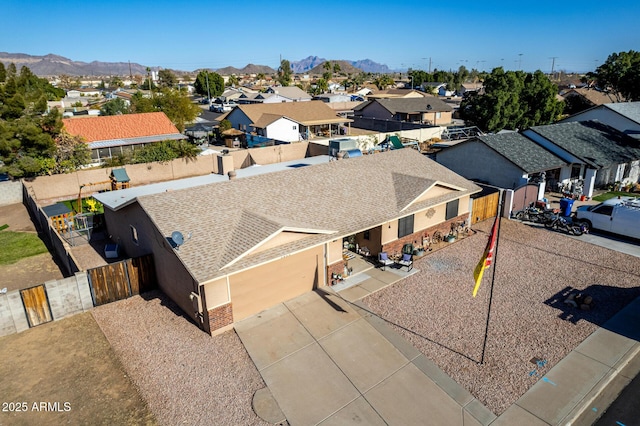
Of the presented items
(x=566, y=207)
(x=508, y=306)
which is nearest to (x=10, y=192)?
(x=508, y=306)

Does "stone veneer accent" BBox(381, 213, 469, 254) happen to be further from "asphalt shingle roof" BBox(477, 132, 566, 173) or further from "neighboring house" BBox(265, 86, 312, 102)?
"neighboring house" BBox(265, 86, 312, 102)

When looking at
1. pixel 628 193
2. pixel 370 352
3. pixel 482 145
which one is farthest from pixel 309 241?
pixel 628 193

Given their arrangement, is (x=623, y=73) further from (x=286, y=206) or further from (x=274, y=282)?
(x=274, y=282)

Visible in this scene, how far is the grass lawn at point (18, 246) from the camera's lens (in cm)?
2170

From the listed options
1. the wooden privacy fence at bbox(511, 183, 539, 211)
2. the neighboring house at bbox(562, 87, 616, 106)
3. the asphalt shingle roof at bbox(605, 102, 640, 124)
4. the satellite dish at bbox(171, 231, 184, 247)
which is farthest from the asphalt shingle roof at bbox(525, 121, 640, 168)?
the neighboring house at bbox(562, 87, 616, 106)

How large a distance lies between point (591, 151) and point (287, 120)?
34.6 meters

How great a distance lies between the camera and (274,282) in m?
15.8

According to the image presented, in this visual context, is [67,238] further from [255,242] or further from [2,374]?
[255,242]

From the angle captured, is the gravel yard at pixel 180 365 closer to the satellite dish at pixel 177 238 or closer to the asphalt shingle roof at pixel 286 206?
the asphalt shingle roof at pixel 286 206

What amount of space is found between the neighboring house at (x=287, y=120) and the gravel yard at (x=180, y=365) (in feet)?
127

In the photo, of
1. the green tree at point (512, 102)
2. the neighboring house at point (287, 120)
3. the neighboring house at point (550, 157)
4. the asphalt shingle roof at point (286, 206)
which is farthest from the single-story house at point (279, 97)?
the asphalt shingle roof at point (286, 206)

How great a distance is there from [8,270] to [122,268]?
821 cm

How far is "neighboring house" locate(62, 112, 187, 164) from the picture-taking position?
40.6 meters

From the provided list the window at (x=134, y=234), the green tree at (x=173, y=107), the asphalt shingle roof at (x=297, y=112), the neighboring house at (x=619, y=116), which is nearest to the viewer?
the window at (x=134, y=234)
